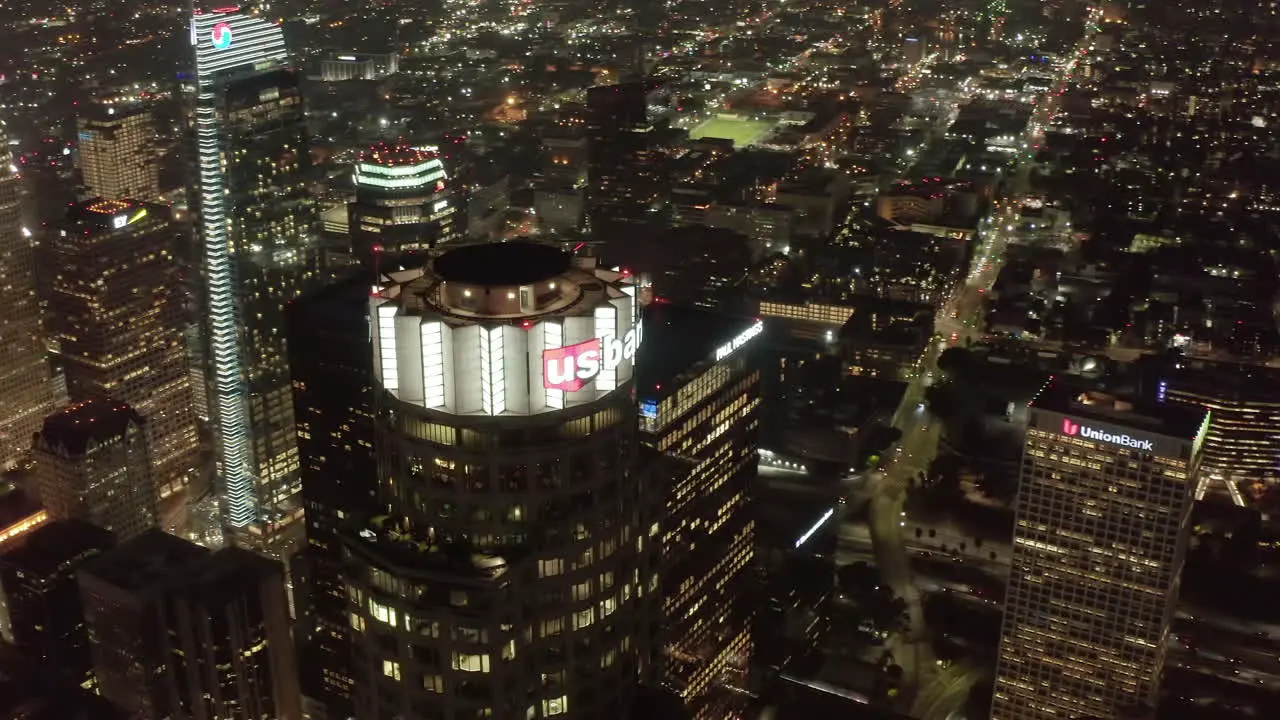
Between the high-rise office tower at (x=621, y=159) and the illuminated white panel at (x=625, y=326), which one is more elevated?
the illuminated white panel at (x=625, y=326)

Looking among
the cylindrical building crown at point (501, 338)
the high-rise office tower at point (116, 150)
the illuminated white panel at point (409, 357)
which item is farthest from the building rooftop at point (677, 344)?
the high-rise office tower at point (116, 150)

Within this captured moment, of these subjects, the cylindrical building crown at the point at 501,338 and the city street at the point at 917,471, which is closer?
the cylindrical building crown at the point at 501,338

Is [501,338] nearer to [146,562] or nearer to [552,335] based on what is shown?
[552,335]

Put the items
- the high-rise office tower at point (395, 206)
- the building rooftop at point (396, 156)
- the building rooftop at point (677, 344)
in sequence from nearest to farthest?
the building rooftop at point (677, 344) → the high-rise office tower at point (395, 206) → the building rooftop at point (396, 156)

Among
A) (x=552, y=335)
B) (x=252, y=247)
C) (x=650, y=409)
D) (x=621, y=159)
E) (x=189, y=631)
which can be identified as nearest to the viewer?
(x=552, y=335)

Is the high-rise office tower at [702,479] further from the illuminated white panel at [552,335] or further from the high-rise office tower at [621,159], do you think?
the high-rise office tower at [621,159]

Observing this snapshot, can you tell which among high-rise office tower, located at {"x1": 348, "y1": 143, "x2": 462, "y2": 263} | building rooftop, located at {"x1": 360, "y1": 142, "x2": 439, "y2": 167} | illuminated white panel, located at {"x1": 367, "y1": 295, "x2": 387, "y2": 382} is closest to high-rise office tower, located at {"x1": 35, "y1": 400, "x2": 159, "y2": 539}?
high-rise office tower, located at {"x1": 348, "y1": 143, "x2": 462, "y2": 263}

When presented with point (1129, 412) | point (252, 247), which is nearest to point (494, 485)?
point (1129, 412)

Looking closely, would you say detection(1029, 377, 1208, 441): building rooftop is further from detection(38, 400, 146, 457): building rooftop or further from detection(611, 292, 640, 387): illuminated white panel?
detection(38, 400, 146, 457): building rooftop
